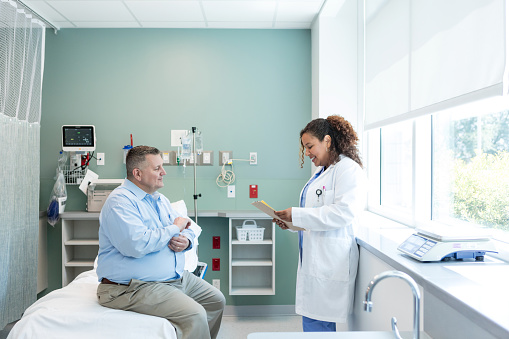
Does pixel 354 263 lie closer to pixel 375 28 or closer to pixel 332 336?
pixel 332 336

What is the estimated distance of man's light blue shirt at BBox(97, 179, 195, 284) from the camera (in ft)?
6.54

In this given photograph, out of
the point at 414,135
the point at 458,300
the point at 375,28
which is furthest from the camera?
the point at 375,28

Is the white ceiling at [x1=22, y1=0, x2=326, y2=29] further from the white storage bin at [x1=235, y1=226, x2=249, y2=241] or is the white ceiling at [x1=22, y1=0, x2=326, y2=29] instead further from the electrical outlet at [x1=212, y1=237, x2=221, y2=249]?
the electrical outlet at [x1=212, y1=237, x2=221, y2=249]

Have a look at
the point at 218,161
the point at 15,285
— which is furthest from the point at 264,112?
the point at 15,285

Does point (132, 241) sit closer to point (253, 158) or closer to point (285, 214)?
point (285, 214)

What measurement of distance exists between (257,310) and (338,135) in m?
2.14

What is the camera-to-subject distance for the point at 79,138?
3488 millimetres

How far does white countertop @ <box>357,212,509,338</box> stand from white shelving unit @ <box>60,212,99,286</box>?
Answer: 258 cm

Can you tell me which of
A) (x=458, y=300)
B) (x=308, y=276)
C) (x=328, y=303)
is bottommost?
(x=328, y=303)

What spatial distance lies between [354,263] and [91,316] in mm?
1390

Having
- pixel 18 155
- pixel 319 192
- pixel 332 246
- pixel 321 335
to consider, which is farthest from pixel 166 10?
pixel 321 335

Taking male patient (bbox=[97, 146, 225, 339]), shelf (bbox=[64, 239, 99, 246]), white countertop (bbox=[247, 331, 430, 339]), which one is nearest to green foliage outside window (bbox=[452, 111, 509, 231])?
white countertop (bbox=[247, 331, 430, 339])

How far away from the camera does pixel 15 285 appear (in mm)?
2912

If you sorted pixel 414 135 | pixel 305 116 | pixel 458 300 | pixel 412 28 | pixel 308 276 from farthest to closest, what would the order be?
pixel 305 116
pixel 414 135
pixel 412 28
pixel 308 276
pixel 458 300
